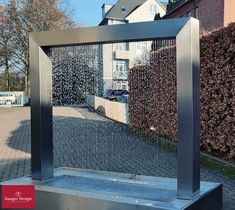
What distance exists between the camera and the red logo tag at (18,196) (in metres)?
Answer: 5.63

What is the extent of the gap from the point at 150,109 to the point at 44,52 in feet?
27.0

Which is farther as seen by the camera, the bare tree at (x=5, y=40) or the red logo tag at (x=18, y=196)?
the bare tree at (x=5, y=40)

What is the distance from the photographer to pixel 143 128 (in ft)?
47.8

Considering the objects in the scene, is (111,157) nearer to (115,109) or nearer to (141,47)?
(141,47)

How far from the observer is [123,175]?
Answer: 638cm

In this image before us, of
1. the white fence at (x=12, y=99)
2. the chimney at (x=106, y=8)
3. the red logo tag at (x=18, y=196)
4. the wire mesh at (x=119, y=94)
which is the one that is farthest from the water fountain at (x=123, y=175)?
the chimney at (x=106, y=8)

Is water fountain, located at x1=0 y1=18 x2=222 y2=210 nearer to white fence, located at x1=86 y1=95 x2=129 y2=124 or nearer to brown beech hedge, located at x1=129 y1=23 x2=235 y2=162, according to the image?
brown beech hedge, located at x1=129 y1=23 x2=235 y2=162

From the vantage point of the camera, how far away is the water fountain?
518cm

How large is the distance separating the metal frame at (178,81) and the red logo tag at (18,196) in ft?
1.34

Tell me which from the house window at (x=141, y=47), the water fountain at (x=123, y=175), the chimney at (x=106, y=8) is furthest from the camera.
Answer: the chimney at (x=106, y=8)

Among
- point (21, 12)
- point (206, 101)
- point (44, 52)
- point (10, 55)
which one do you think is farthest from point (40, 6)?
point (44, 52)

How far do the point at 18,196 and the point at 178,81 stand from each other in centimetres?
253

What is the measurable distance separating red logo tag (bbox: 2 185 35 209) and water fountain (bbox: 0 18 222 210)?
0.13 m

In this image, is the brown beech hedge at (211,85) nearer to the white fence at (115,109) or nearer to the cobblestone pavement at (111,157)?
the cobblestone pavement at (111,157)
